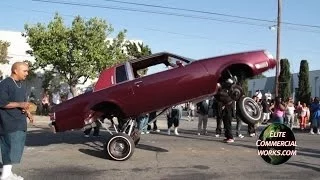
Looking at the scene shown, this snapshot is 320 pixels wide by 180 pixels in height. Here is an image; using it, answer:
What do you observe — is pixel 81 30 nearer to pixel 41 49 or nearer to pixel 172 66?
pixel 41 49

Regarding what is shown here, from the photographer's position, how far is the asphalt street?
8625 millimetres

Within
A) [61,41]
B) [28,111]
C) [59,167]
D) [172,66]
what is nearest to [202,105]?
[172,66]

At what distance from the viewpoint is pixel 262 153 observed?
7.04 meters

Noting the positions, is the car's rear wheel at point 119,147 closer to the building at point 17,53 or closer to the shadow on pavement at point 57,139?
the shadow on pavement at point 57,139

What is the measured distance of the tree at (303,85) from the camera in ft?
116

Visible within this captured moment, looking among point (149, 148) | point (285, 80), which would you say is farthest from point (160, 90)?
point (285, 80)

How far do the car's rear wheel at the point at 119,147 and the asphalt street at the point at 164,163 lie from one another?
0.14 metres

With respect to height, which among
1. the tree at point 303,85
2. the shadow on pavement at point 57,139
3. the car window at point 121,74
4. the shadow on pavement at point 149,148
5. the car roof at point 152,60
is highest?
the tree at point 303,85

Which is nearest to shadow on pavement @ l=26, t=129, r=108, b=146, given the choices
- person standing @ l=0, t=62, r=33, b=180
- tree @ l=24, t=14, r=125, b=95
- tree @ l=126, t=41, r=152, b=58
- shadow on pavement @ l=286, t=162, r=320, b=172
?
person standing @ l=0, t=62, r=33, b=180

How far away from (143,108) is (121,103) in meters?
0.47

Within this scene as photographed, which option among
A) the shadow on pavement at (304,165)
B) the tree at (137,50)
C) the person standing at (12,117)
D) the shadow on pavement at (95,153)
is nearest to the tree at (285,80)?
the tree at (137,50)

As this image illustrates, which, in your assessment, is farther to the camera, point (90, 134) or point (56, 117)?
point (90, 134)

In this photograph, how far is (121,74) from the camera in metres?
10.8

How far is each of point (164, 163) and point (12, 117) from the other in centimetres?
334
